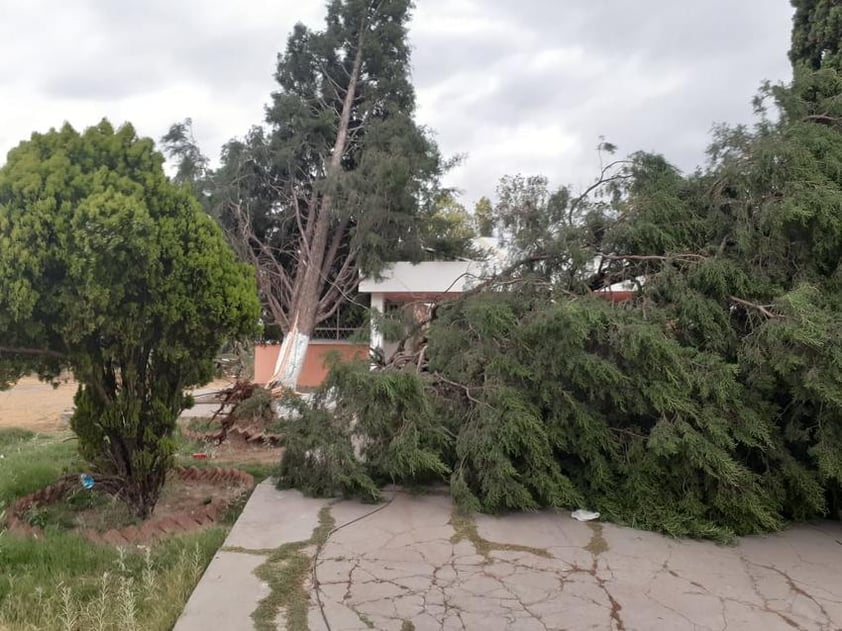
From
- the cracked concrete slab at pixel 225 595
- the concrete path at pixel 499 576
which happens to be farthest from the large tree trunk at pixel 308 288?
the cracked concrete slab at pixel 225 595

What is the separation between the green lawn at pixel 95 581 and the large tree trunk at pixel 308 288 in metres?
8.84

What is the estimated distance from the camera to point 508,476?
4.21 m

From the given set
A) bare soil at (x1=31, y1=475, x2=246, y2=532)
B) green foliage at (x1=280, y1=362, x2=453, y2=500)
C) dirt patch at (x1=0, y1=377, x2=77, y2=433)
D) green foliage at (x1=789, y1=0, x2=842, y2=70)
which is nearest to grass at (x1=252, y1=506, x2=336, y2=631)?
green foliage at (x1=280, y1=362, x2=453, y2=500)

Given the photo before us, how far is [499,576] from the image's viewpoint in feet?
11.0

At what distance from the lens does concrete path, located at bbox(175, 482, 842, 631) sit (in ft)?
9.50

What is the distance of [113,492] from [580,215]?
4.56 metres

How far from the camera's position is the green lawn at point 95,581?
298 centimetres

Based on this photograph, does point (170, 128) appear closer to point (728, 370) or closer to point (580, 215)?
point (580, 215)

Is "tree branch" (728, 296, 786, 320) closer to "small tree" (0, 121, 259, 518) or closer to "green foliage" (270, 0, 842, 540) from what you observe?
"green foliage" (270, 0, 842, 540)

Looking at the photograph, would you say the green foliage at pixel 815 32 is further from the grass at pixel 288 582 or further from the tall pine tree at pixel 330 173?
the grass at pixel 288 582

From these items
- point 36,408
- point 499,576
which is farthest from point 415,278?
point 499,576

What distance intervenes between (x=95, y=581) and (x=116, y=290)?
173cm

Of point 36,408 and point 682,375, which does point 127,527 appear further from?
point 36,408

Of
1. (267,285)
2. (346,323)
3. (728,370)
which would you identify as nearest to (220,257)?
(728,370)
